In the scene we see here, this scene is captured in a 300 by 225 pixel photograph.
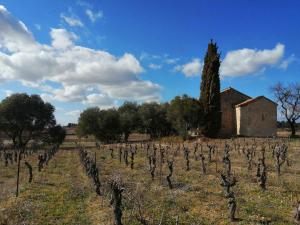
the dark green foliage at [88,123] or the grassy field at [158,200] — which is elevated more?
the dark green foliage at [88,123]

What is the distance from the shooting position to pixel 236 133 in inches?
1993

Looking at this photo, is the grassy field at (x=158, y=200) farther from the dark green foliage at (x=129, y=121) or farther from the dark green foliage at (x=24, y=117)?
the dark green foliage at (x=129, y=121)

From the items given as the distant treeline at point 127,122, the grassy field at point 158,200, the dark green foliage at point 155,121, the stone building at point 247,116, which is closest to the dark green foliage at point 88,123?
the distant treeline at point 127,122

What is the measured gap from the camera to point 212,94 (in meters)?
45.3

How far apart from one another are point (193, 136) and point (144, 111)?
2136 centimetres

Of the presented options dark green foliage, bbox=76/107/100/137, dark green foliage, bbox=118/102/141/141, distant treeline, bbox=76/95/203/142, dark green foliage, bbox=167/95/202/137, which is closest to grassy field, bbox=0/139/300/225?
dark green foliage, bbox=167/95/202/137

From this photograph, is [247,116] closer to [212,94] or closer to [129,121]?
[212,94]

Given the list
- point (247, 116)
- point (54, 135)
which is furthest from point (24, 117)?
point (247, 116)

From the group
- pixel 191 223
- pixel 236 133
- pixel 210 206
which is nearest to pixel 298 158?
pixel 210 206

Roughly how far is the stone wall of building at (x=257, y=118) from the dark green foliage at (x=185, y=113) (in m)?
6.89

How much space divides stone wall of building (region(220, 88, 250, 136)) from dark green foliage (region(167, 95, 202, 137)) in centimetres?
569

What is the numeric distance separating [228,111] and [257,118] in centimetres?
423

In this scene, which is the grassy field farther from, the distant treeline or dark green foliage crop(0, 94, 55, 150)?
dark green foliage crop(0, 94, 55, 150)

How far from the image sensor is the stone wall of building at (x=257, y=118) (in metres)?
49.3
